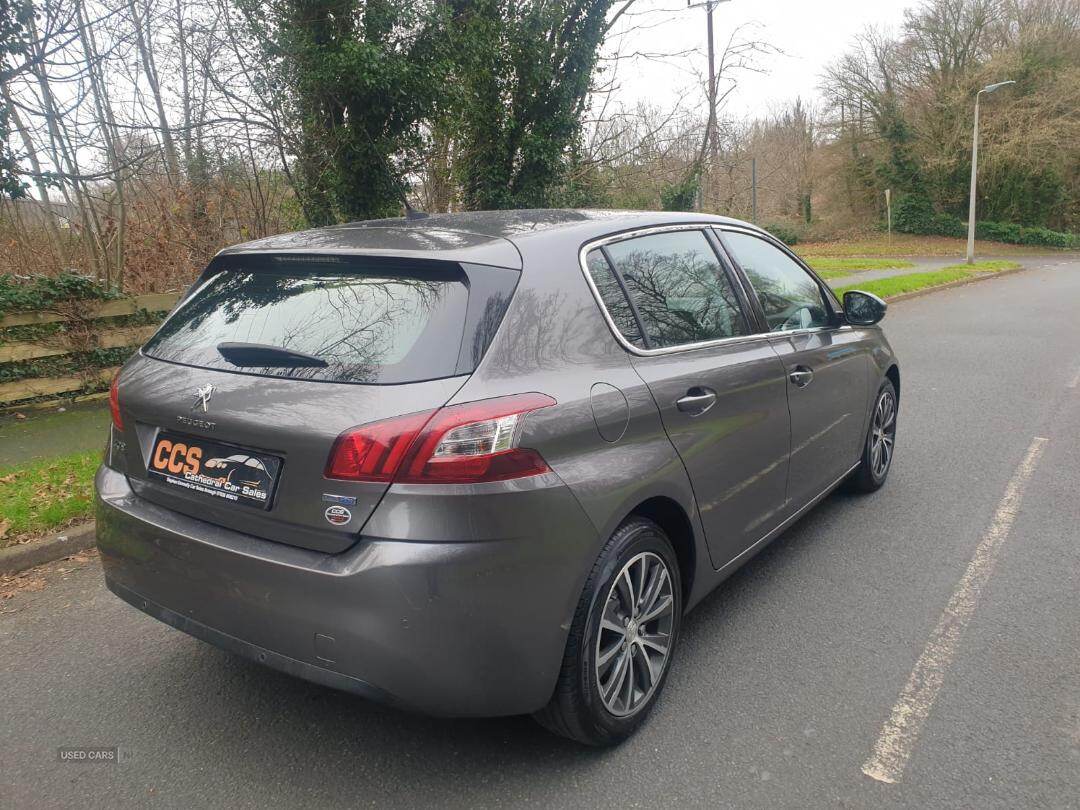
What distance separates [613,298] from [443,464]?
101 cm

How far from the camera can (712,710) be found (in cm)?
289

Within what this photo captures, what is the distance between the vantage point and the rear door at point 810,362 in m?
3.77

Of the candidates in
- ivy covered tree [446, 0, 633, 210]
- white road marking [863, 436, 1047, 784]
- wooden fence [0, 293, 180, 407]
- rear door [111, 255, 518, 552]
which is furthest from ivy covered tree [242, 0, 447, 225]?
white road marking [863, 436, 1047, 784]

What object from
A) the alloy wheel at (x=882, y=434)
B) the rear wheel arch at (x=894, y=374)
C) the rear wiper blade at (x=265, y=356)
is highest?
the rear wiper blade at (x=265, y=356)

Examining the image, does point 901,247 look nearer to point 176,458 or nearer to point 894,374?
point 894,374

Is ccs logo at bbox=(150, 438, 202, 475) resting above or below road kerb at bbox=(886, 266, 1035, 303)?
above

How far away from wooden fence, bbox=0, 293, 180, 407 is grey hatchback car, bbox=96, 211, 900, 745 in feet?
18.1

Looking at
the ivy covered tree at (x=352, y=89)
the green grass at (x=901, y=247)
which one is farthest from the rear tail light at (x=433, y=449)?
the green grass at (x=901, y=247)

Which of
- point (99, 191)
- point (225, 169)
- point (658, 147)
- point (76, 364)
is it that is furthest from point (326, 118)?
point (658, 147)

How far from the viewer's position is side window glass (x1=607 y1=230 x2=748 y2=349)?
3032mm

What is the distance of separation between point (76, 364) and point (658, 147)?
447 inches

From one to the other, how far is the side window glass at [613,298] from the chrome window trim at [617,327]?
0.02m

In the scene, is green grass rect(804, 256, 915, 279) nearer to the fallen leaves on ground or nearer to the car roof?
the car roof

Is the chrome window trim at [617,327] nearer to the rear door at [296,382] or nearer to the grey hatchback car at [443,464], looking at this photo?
the grey hatchback car at [443,464]
